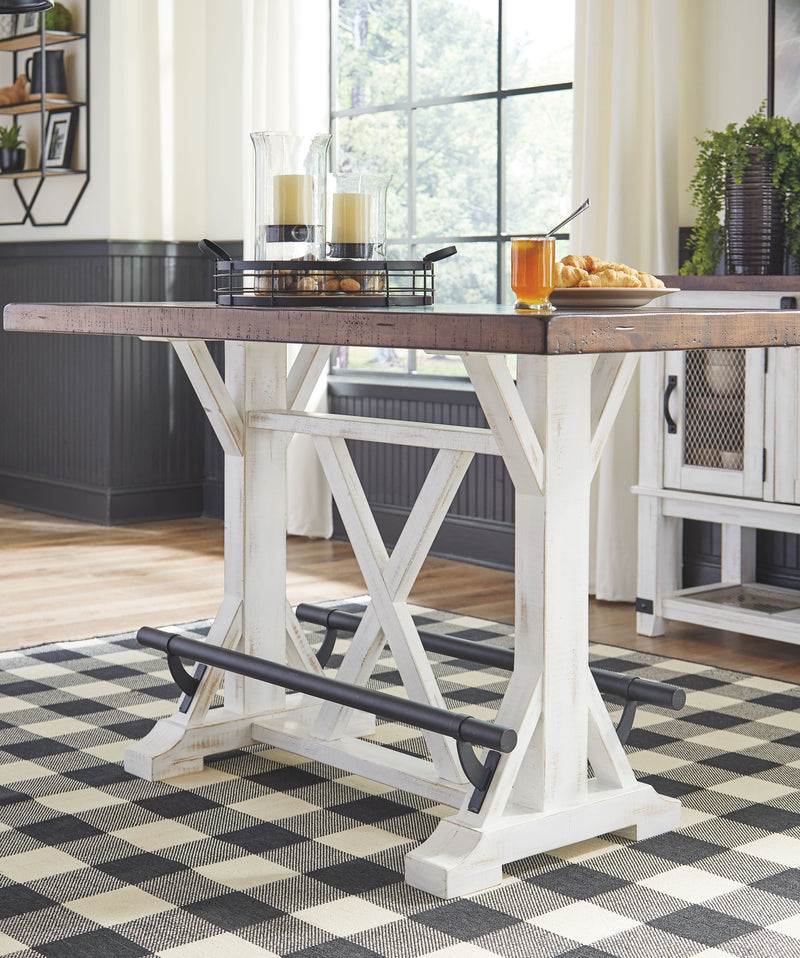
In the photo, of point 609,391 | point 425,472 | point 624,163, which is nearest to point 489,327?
point 609,391

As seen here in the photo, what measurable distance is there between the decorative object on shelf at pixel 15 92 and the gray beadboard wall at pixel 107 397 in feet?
2.05

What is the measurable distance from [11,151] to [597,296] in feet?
15.3

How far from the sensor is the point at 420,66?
5.07 metres

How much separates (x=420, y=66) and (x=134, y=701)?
9.48 feet

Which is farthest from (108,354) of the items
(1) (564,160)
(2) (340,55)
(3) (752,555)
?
(3) (752,555)

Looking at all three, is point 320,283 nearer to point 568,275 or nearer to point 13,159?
point 568,275

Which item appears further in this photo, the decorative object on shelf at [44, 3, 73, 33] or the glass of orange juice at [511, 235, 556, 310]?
the decorative object on shelf at [44, 3, 73, 33]

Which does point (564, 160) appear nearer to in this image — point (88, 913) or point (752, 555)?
point (752, 555)

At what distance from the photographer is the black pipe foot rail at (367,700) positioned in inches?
82.0

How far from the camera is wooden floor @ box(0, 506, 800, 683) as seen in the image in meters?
3.79

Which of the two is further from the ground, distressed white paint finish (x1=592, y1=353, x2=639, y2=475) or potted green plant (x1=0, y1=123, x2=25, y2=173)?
potted green plant (x1=0, y1=123, x2=25, y2=173)

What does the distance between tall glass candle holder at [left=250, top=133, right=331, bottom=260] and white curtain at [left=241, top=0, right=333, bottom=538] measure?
2.80 metres

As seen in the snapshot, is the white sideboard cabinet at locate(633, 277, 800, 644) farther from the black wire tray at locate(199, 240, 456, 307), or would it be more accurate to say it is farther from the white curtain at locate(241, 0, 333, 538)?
the white curtain at locate(241, 0, 333, 538)

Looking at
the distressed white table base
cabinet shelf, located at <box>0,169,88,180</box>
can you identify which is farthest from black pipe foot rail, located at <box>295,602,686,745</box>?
cabinet shelf, located at <box>0,169,88,180</box>
